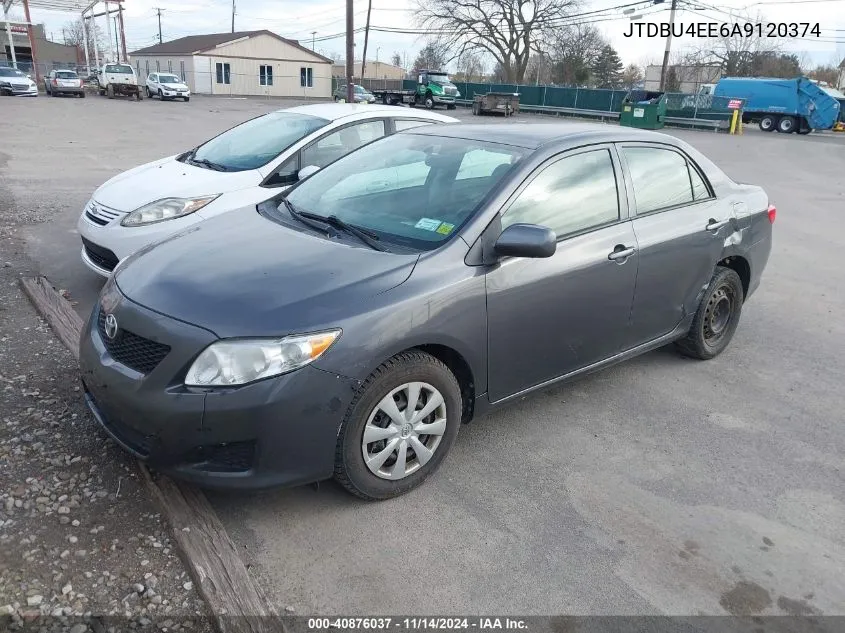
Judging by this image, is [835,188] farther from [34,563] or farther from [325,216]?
[34,563]

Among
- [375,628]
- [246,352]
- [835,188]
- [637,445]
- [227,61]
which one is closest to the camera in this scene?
[375,628]

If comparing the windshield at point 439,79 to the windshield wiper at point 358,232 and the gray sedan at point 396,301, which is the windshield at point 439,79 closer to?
the gray sedan at point 396,301

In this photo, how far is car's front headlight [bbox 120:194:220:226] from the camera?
513cm

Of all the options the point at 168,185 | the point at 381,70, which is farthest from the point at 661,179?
the point at 381,70

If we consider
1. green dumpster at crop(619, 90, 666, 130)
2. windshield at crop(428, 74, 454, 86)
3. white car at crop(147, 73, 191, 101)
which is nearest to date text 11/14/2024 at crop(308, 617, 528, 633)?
green dumpster at crop(619, 90, 666, 130)

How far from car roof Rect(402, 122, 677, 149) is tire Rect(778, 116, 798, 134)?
112ft

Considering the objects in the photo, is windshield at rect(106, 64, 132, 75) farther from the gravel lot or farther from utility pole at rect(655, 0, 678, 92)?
the gravel lot

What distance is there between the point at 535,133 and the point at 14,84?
4089 centimetres

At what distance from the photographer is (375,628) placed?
8.02 feet

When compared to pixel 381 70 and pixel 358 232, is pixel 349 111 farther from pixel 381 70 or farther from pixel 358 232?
pixel 381 70

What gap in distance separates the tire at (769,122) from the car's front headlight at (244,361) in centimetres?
3735

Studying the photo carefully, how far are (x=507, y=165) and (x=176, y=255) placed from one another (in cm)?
173

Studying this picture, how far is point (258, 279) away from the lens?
2947 millimetres

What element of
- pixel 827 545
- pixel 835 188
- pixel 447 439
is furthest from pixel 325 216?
pixel 835 188
